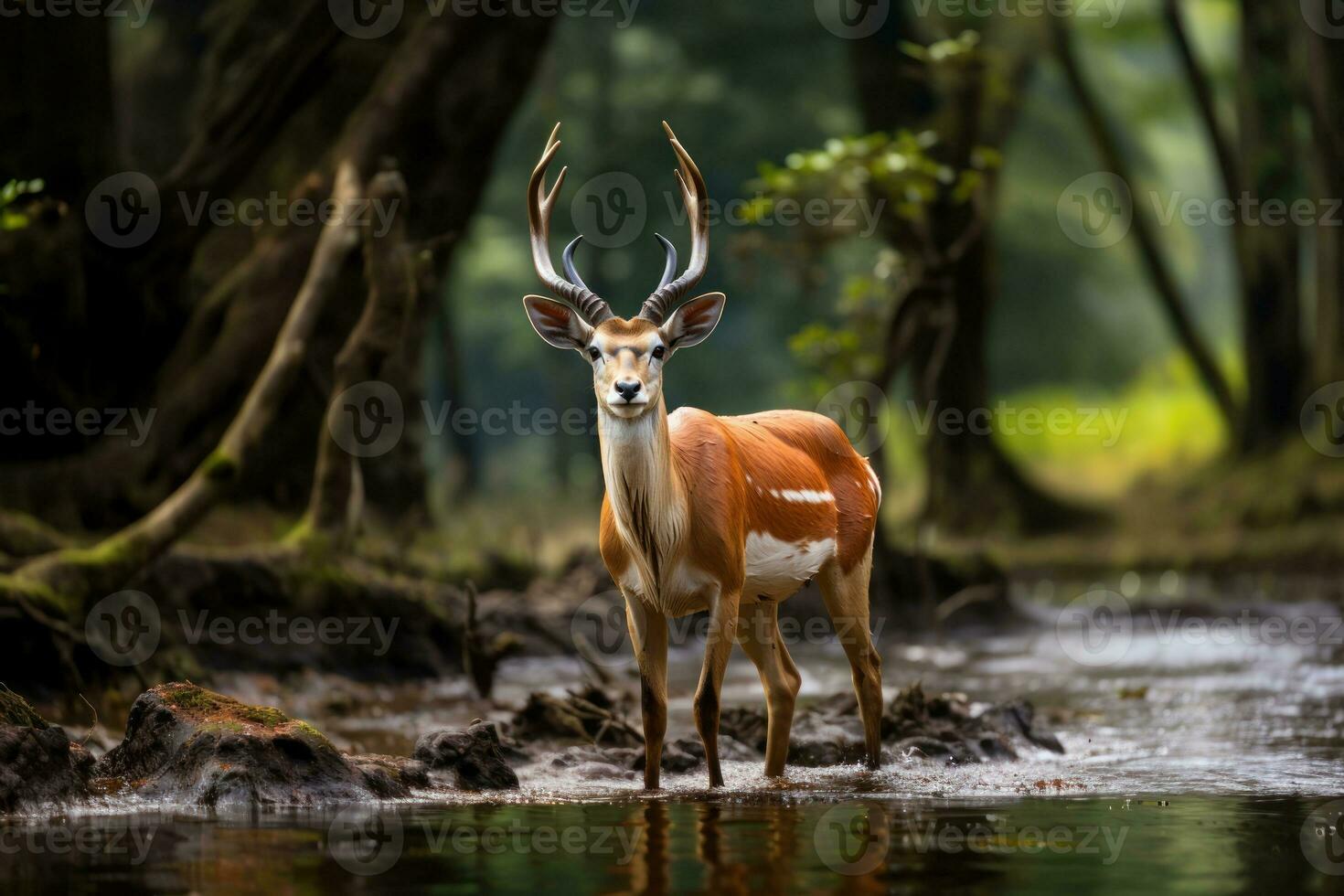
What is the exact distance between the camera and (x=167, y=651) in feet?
40.1

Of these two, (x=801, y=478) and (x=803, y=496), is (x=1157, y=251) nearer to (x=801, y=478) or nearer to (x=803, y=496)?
(x=801, y=478)

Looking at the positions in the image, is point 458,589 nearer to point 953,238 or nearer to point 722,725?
point 722,725

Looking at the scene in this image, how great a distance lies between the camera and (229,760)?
8078 mm

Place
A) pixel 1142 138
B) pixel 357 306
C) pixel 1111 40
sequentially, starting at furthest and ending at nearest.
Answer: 1. pixel 1142 138
2. pixel 1111 40
3. pixel 357 306

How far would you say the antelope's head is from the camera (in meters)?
8.38

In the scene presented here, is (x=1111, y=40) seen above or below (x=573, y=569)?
above

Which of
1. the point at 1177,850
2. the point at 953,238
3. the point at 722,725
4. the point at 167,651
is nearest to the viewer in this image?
the point at 1177,850

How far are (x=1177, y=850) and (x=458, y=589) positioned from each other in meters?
11.3

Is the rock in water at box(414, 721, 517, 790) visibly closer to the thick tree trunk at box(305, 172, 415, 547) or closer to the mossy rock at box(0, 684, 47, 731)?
the mossy rock at box(0, 684, 47, 731)

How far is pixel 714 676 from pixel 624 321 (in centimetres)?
176

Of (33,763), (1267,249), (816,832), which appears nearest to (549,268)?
(816,832)

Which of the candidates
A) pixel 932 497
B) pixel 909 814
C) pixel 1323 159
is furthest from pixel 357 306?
pixel 1323 159

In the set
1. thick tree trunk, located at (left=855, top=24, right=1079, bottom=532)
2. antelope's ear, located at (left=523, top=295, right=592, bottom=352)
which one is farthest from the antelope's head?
thick tree trunk, located at (left=855, top=24, right=1079, bottom=532)

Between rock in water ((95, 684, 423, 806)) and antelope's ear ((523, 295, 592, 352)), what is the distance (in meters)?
2.18
